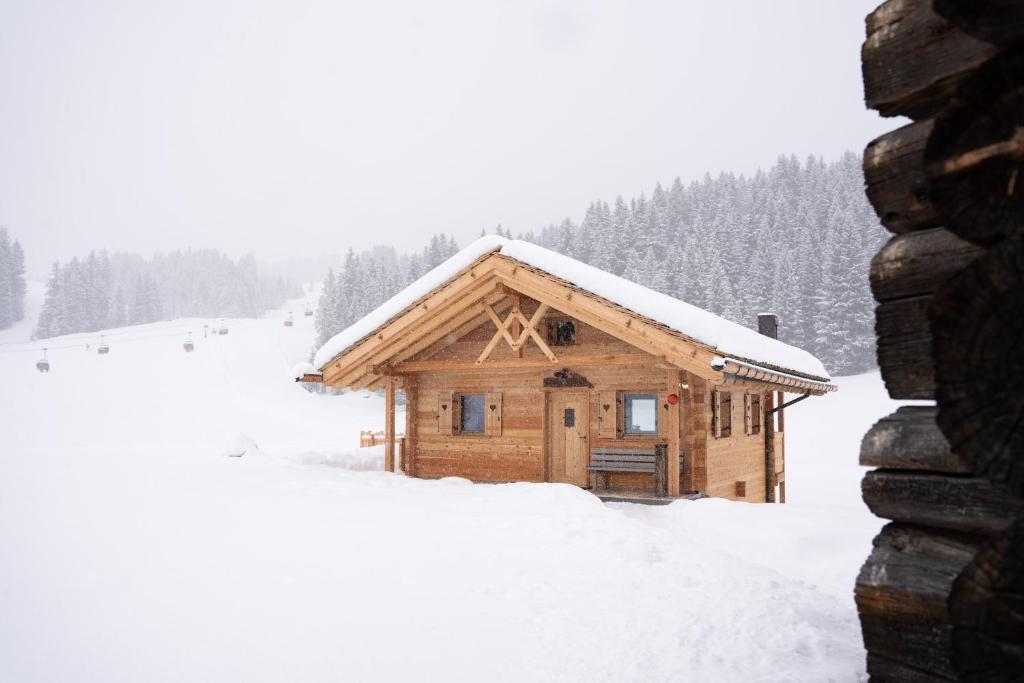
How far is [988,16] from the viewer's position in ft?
6.47

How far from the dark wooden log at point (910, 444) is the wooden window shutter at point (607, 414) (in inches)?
396

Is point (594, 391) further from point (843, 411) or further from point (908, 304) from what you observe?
point (843, 411)

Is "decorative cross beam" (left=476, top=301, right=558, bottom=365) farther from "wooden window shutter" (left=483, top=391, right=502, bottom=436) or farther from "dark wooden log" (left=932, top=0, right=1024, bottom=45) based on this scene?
"dark wooden log" (left=932, top=0, right=1024, bottom=45)

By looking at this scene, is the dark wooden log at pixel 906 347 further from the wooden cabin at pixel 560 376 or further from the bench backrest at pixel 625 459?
the bench backrest at pixel 625 459

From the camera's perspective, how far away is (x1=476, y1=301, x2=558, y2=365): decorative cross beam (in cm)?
1280

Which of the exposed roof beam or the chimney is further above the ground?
the chimney

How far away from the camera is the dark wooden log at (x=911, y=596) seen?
2828 millimetres

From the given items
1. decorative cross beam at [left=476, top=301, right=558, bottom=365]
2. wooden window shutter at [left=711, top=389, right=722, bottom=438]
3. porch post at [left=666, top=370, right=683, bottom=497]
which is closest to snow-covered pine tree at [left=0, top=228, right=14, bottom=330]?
decorative cross beam at [left=476, top=301, right=558, bottom=365]

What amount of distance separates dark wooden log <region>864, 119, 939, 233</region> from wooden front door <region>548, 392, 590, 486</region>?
1072cm

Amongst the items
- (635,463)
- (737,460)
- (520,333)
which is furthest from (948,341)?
(737,460)

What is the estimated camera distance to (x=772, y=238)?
5866cm

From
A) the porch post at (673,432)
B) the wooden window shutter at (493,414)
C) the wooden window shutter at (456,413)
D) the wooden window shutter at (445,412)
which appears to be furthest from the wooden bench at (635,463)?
the wooden window shutter at (445,412)

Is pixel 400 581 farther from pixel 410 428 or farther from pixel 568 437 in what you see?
pixel 410 428

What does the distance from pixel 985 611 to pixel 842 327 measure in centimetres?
5183
